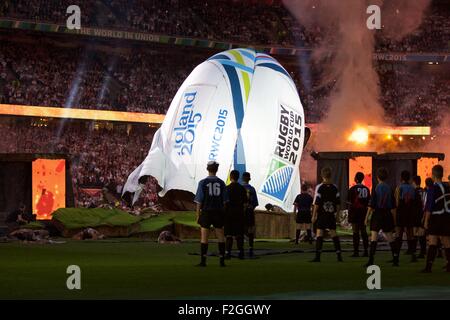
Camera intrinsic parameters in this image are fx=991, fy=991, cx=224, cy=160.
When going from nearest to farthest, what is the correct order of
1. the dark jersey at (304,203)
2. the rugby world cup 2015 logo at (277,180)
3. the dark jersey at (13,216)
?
the dark jersey at (304,203)
the dark jersey at (13,216)
the rugby world cup 2015 logo at (277,180)

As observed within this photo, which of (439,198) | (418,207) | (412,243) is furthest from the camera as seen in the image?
(418,207)

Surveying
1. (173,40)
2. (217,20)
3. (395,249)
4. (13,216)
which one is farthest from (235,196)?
(217,20)

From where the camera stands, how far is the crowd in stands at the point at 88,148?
5078 cm

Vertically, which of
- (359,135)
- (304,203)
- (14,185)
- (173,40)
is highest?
(173,40)

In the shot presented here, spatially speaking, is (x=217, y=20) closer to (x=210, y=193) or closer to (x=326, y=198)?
(x=326, y=198)

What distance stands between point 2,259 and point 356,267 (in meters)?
7.52

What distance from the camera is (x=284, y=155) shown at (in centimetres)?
3381

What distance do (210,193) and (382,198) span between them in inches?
140

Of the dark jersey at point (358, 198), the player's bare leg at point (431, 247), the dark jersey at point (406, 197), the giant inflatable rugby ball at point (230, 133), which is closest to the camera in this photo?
the player's bare leg at point (431, 247)

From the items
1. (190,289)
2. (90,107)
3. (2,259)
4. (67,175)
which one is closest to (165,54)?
(90,107)

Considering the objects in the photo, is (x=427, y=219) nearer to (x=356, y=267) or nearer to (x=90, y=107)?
(x=356, y=267)

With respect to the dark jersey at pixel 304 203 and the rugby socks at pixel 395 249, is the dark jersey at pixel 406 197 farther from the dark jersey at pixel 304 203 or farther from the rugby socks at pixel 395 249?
the dark jersey at pixel 304 203

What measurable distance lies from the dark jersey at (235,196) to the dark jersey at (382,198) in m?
2.87

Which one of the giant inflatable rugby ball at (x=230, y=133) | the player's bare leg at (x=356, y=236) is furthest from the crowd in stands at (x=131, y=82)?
the player's bare leg at (x=356, y=236)
